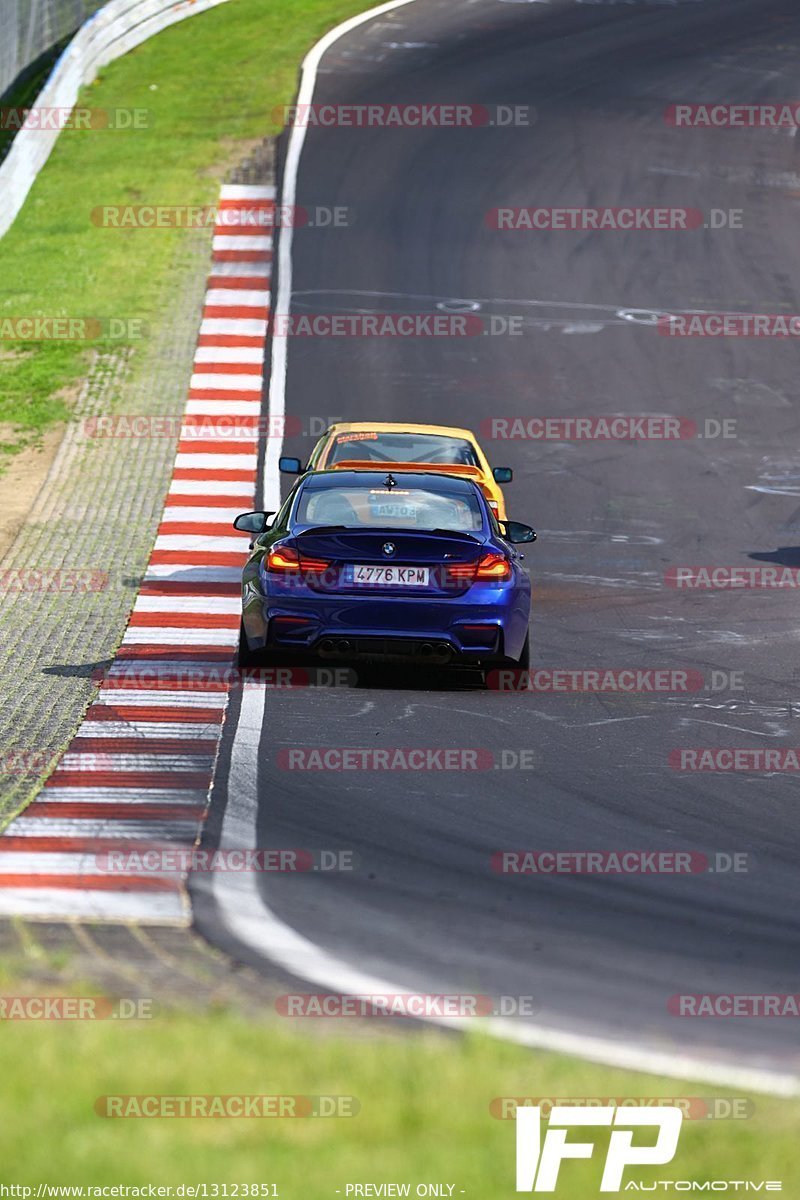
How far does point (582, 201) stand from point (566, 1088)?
2618 cm

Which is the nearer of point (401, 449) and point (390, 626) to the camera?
point (390, 626)

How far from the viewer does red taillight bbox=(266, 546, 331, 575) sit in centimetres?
1223

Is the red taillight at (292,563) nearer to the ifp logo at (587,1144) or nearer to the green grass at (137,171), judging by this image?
the ifp logo at (587,1144)

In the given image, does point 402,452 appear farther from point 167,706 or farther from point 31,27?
point 31,27

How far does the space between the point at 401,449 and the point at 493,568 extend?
389cm

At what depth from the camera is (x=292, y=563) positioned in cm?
1230

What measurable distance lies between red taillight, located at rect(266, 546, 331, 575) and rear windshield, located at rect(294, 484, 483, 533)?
13.9 inches

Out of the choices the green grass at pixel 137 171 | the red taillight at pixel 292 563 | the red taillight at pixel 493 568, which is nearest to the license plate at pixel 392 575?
the red taillight at pixel 292 563

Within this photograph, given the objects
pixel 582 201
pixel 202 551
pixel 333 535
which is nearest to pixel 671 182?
pixel 582 201

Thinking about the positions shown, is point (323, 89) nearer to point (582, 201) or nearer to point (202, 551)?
point (582, 201)

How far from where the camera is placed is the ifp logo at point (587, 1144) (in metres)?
4.82

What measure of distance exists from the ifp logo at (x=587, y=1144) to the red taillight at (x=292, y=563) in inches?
Result: 286

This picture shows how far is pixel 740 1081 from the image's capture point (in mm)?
5680

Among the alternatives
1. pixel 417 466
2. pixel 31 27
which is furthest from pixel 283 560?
pixel 31 27
